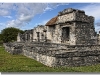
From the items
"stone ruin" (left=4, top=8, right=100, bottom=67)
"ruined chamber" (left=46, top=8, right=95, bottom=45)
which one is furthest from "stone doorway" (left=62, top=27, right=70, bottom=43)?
"ruined chamber" (left=46, top=8, right=95, bottom=45)

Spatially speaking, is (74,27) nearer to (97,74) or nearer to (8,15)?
(8,15)

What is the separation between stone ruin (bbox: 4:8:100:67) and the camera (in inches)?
408

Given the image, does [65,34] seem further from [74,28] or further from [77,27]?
[77,27]

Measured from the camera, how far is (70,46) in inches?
535

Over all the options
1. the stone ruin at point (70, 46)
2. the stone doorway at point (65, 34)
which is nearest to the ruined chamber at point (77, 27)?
the stone ruin at point (70, 46)

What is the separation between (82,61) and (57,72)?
1804 millimetres

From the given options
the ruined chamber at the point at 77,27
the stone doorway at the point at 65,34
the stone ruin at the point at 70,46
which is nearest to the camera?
the stone ruin at the point at 70,46

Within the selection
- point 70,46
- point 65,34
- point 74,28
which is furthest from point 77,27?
point 70,46

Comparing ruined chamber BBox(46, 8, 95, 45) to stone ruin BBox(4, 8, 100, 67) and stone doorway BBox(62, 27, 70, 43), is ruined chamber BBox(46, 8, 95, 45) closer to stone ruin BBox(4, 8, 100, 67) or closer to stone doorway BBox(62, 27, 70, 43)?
stone ruin BBox(4, 8, 100, 67)

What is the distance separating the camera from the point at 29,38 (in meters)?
29.4

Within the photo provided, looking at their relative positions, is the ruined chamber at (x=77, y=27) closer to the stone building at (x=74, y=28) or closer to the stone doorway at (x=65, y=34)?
the stone building at (x=74, y=28)

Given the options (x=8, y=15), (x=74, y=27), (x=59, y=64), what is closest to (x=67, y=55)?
(x=59, y=64)

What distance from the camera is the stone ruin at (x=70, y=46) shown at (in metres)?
10.4

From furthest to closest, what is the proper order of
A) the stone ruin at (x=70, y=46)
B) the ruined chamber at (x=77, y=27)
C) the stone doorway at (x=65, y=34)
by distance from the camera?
1. the stone doorway at (x=65, y=34)
2. the ruined chamber at (x=77, y=27)
3. the stone ruin at (x=70, y=46)
